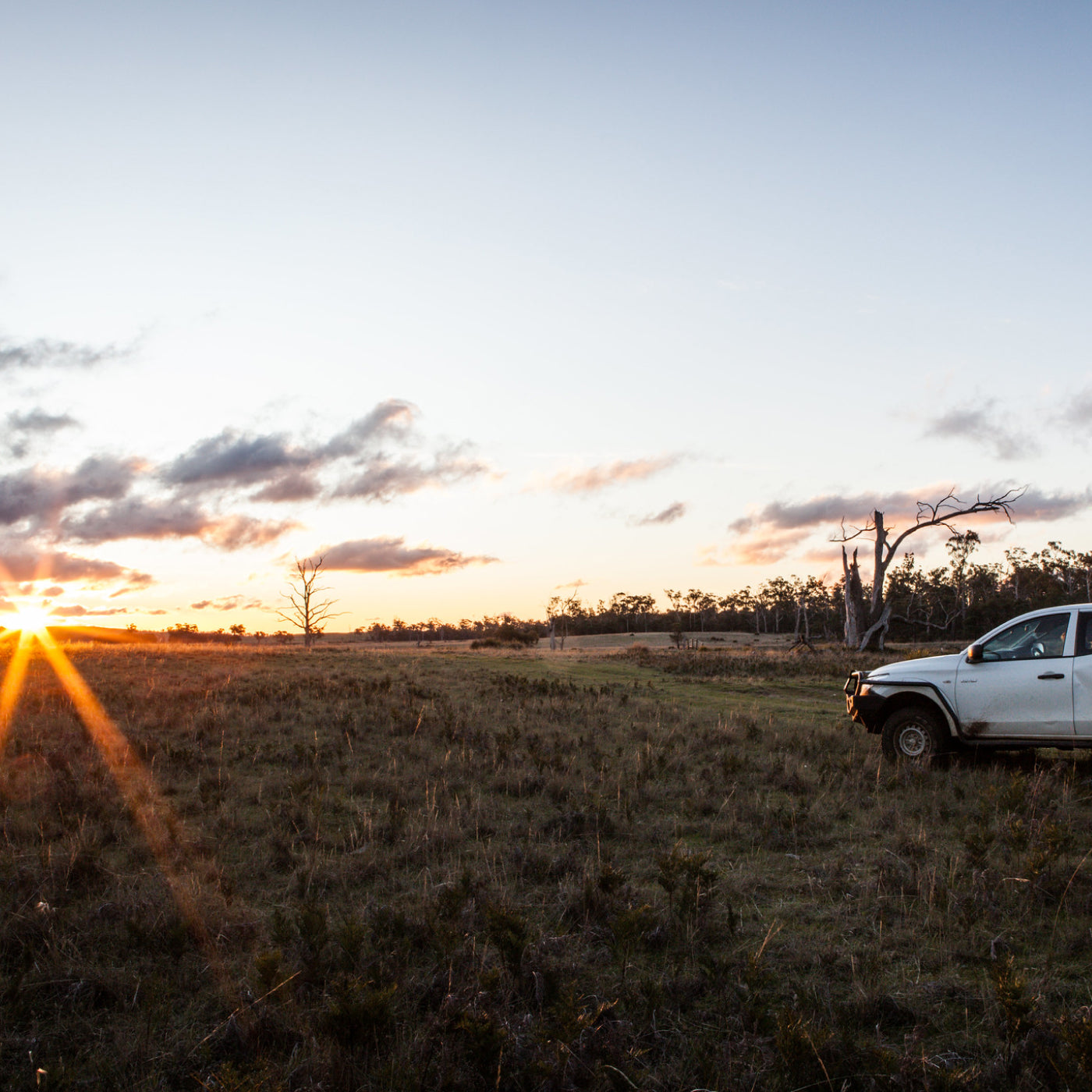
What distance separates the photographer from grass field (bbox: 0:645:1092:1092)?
11.9 ft

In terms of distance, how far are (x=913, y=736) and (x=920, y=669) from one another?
912 millimetres

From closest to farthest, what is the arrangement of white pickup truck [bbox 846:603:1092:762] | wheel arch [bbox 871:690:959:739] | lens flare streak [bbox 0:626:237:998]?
lens flare streak [bbox 0:626:237:998] → white pickup truck [bbox 846:603:1092:762] → wheel arch [bbox 871:690:959:739]

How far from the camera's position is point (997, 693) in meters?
9.41

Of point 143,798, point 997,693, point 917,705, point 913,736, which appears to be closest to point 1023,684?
point 997,693

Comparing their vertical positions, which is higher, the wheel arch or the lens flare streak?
the wheel arch

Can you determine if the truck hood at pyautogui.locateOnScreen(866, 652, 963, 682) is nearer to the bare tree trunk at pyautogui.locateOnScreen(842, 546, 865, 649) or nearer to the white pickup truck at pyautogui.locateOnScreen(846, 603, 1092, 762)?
the white pickup truck at pyautogui.locateOnScreen(846, 603, 1092, 762)

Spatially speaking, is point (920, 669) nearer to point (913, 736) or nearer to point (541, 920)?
point (913, 736)

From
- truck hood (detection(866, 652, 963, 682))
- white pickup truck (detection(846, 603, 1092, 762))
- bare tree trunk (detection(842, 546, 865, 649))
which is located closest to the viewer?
white pickup truck (detection(846, 603, 1092, 762))

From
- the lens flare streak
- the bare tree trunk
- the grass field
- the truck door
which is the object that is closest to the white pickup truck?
the truck door

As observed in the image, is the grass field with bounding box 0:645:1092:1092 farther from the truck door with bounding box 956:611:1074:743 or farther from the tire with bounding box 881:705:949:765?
the truck door with bounding box 956:611:1074:743

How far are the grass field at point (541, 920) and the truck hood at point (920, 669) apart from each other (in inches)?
45.9

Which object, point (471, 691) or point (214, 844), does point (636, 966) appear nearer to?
point (214, 844)

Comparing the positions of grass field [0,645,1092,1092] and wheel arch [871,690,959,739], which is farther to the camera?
wheel arch [871,690,959,739]

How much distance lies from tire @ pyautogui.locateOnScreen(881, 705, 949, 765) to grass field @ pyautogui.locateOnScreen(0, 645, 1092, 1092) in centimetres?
35
